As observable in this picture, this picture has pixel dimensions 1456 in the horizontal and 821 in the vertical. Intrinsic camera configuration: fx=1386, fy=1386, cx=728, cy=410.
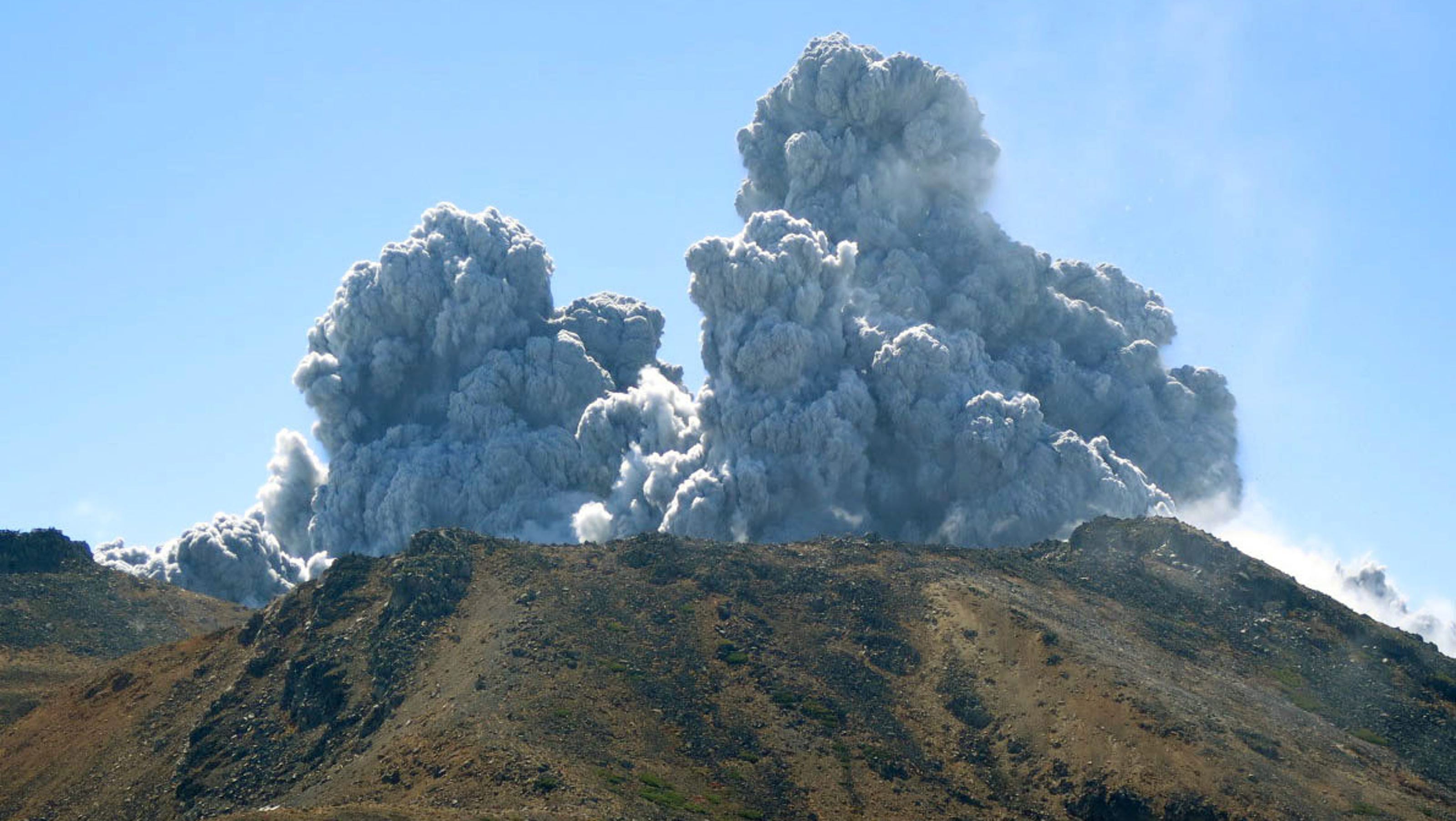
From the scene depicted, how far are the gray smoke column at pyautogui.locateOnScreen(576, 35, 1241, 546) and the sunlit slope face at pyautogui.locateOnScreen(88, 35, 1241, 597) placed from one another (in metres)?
0.27

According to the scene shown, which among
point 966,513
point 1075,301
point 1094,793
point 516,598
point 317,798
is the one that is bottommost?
point 317,798

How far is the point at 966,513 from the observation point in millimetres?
128500

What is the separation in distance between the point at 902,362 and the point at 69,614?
7430 cm

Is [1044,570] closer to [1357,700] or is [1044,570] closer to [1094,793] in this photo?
[1357,700]

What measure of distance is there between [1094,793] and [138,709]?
53826 millimetres

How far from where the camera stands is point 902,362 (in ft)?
429

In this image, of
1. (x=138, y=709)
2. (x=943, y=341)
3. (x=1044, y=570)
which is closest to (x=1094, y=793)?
(x=1044, y=570)

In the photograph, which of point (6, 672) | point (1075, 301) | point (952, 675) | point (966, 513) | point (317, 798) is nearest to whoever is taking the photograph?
point (317, 798)

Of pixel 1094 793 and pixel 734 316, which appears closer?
pixel 1094 793

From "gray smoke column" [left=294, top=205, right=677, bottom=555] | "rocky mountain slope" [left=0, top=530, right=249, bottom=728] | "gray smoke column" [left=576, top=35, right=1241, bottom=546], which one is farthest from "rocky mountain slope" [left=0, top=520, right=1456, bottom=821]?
"gray smoke column" [left=294, top=205, right=677, bottom=555]

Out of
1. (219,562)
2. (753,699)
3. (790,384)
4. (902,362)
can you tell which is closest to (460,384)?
(219,562)

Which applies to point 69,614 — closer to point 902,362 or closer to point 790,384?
point 790,384

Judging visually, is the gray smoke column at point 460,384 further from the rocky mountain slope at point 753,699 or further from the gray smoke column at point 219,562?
the rocky mountain slope at point 753,699

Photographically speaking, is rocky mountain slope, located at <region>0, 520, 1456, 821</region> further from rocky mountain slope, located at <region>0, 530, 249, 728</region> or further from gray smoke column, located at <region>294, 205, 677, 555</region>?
gray smoke column, located at <region>294, 205, 677, 555</region>
